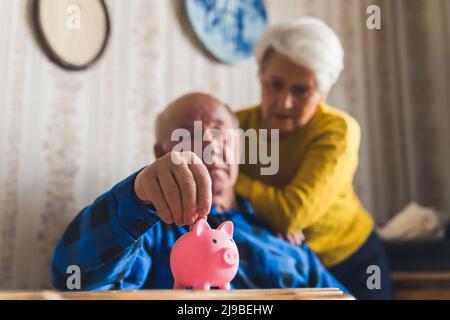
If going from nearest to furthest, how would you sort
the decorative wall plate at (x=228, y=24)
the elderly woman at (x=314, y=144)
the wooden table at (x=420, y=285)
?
the elderly woman at (x=314, y=144)
the wooden table at (x=420, y=285)
the decorative wall plate at (x=228, y=24)

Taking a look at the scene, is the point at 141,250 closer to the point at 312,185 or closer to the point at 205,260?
the point at 205,260

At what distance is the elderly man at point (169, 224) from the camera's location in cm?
51

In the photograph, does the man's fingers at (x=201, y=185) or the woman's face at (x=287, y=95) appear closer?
the man's fingers at (x=201, y=185)

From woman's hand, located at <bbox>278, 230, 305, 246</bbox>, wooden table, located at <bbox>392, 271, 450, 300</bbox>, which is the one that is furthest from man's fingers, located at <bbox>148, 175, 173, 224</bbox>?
wooden table, located at <bbox>392, 271, 450, 300</bbox>

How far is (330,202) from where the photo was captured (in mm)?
1120

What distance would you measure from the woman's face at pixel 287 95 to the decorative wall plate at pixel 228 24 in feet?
0.69

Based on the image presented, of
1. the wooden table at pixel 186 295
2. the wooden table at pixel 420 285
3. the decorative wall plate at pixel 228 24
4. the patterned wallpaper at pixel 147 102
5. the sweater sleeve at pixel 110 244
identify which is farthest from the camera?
the decorative wall plate at pixel 228 24

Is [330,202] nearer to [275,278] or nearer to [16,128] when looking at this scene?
[275,278]

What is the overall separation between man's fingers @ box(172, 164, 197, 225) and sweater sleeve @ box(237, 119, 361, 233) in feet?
1.57

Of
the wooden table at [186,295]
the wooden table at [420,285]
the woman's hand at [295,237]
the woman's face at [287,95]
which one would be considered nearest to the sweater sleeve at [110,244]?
the wooden table at [186,295]

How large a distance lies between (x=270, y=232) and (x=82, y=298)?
55 cm

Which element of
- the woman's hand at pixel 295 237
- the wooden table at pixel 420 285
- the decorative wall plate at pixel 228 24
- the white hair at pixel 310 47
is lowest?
the wooden table at pixel 420 285

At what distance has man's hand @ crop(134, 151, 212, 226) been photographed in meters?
0.50

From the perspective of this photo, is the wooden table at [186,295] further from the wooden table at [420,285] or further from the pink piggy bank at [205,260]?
the wooden table at [420,285]
